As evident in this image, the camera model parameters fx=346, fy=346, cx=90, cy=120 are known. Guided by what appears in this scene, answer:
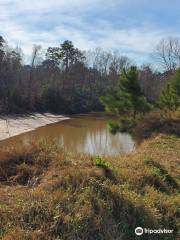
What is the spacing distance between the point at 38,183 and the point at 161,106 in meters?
17.0

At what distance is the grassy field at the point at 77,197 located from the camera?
4582 mm

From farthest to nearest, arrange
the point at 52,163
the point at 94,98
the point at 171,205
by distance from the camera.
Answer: the point at 94,98
the point at 52,163
the point at 171,205

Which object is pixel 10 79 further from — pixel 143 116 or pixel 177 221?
pixel 177 221

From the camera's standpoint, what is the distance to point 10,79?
44.2 metres

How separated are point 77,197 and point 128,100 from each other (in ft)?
44.1

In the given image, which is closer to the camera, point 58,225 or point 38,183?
point 58,225

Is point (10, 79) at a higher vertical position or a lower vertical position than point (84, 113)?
higher

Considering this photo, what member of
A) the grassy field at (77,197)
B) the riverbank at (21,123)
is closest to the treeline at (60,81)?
the riverbank at (21,123)

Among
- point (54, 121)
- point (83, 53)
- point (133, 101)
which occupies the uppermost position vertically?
point (83, 53)

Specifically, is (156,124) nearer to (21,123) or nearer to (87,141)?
(87,141)

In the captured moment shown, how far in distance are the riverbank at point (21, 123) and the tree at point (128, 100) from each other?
979 cm

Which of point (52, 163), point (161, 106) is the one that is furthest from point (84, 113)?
point (52, 163)

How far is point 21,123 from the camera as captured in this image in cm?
3406

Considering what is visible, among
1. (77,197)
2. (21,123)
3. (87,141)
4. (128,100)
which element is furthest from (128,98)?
(21,123)
